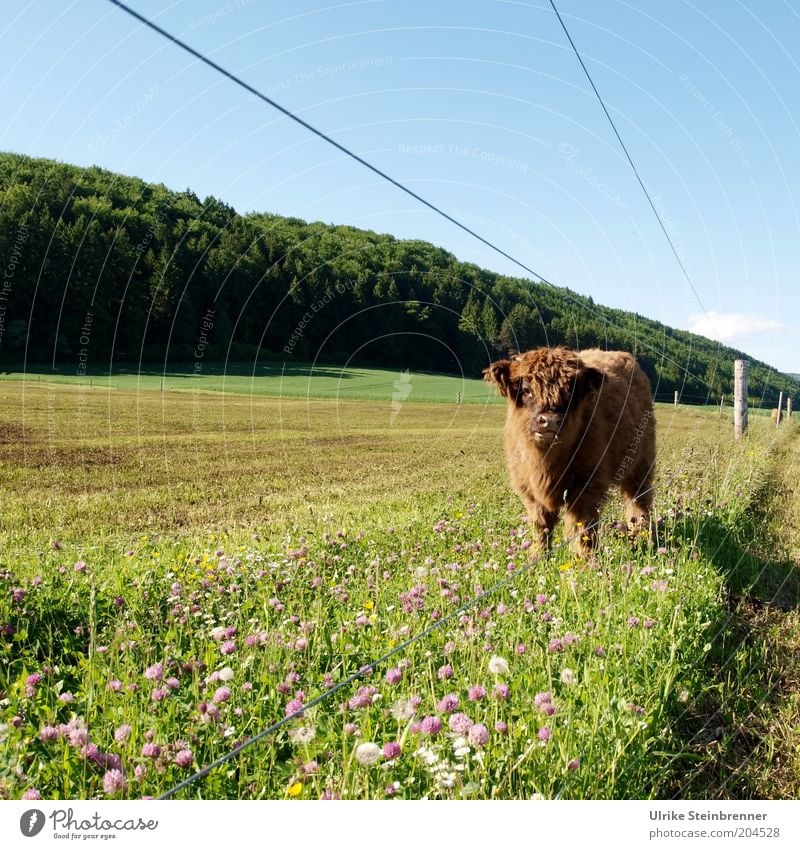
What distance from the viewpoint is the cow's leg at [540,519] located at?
6793 millimetres

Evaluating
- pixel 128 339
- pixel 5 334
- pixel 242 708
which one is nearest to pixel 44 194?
pixel 5 334

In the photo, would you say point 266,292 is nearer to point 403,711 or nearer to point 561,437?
point 561,437

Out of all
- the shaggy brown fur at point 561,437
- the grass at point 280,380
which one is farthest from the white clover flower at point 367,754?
the grass at point 280,380

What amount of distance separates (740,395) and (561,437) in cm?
1407

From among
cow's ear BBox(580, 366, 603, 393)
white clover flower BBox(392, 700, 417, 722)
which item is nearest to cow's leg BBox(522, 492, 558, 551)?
cow's ear BBox(580, 366, 603, 393)

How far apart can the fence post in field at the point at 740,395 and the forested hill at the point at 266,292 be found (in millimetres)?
6861

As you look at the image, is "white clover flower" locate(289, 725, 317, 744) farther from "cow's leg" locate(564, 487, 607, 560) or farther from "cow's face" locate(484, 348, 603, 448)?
"cow's leg" locate(564, 487, 607, 560)

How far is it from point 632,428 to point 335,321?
205 inches

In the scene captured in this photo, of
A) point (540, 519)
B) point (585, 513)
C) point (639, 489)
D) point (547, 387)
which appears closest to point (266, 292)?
point (547, 387)

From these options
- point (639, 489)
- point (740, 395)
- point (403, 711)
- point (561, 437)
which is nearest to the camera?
point (403, 711)

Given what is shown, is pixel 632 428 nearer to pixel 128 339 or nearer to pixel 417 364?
pixel 417 364

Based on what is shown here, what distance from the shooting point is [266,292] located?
35.3 ft

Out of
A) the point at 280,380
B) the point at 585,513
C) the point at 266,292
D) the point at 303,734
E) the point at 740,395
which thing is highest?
the point at 266,292

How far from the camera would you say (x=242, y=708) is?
3.12 metres
